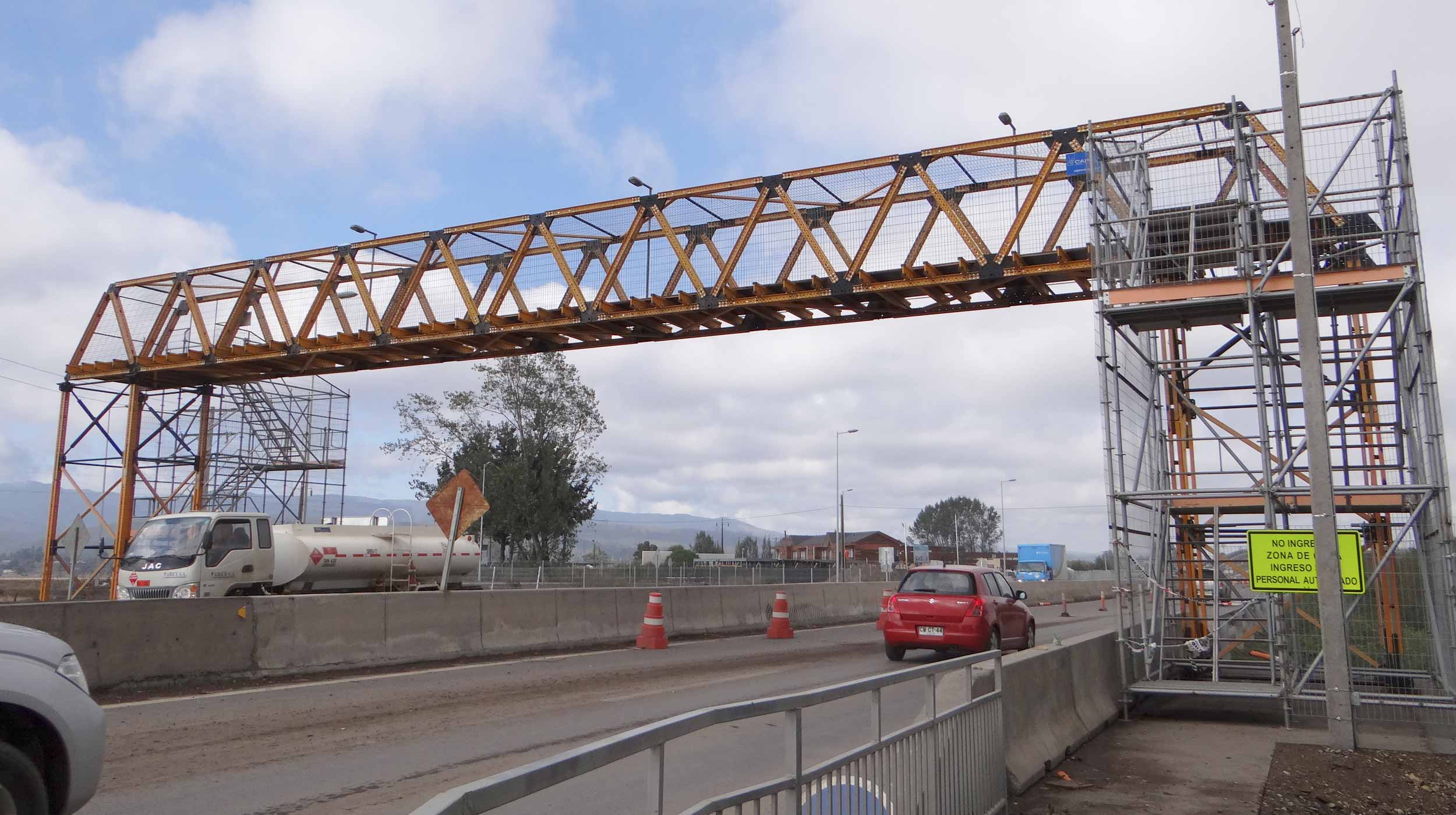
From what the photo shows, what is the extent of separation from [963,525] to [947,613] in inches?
6346

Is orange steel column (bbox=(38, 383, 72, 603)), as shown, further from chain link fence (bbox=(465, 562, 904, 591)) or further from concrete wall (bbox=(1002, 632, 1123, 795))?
concrete wall (bbox=(1002, 632, 1123, 795))

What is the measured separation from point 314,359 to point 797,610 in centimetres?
1300

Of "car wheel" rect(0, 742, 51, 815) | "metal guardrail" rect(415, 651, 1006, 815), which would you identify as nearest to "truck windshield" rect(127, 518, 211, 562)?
"car wheel" rect(0, 742, 51, 815)

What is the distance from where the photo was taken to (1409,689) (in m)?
11.9

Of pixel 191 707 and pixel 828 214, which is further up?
pixel 828 214

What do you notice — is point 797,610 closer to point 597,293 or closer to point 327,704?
point 597,293

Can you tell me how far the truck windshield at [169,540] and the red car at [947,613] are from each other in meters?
12.0

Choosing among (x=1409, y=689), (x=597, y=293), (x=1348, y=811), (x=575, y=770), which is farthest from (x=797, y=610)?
(x=575, y=770)

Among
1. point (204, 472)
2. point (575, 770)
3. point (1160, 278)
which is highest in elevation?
point (1160, 278)

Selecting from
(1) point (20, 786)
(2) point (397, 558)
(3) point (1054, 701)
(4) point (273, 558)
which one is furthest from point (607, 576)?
(1) point (20, 786)

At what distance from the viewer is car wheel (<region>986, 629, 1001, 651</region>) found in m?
16.2

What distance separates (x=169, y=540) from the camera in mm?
18766

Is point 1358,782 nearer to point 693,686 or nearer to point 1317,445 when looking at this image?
point 1317,445

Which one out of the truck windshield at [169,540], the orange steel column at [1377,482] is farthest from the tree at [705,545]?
the orange steel column at [1377,482]
